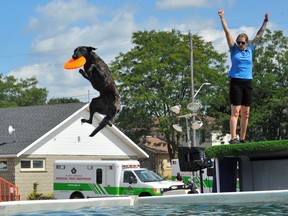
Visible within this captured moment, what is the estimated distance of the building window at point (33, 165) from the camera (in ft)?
119

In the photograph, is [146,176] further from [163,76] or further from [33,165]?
[163,76]

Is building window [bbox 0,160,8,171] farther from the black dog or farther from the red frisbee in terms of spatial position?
the red frisbee

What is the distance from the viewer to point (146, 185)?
29859mm

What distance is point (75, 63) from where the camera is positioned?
10.1 meters

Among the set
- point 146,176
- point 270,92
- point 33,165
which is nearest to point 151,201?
point 146,176

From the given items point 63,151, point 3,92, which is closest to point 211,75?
point 63,151

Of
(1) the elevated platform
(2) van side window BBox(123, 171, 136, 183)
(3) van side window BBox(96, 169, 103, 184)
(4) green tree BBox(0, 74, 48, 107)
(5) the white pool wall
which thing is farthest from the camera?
(4) green tree BBox(0, 74, 48, 107)

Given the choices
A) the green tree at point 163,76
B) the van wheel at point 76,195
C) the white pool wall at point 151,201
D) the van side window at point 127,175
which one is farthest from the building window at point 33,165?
the white pool wall at point 151,201

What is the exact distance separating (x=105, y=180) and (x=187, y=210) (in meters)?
22.4

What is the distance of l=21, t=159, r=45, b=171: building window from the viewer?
119ft

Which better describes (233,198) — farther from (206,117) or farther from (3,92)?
(3,92)

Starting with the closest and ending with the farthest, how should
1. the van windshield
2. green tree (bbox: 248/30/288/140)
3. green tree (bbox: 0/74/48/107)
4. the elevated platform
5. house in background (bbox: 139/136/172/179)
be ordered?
1. the elevated platform
2. the van windshield
3. green tree (bbox: 248/30/288/140)
4. house in background (bbox: 139/136/172/179)
5. green tree (bbox: 0/74/48/107)

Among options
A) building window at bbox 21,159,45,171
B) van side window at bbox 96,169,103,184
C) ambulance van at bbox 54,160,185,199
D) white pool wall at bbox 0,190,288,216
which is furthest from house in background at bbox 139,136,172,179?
white pool wall at bbox 0,190,288,216

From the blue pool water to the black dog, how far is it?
93.4 inches
